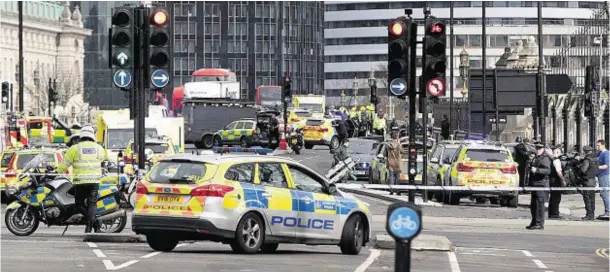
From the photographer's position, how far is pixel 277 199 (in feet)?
70.4

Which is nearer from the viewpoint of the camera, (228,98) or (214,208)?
(214,208)

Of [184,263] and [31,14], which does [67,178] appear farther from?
[31,14]

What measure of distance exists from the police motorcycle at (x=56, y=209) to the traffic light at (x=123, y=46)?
6.14ft

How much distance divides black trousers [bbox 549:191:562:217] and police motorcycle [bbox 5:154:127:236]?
11514mm

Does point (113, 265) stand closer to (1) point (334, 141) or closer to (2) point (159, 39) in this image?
(2) point (159, 39)

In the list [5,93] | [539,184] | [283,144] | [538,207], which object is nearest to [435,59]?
[539,184]

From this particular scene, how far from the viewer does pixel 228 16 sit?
187 meters

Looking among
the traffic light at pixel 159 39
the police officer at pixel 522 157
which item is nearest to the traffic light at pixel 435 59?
the traffic light at pixel 159 39

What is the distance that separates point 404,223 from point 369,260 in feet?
33.3

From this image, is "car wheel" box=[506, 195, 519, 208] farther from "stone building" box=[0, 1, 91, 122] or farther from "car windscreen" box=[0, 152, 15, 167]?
"stone building" box=[0, 1, 91, 122]

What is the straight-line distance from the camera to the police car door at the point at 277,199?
21312 mm

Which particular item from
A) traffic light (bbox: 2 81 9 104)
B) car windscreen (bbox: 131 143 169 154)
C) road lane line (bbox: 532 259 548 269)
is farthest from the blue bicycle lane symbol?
traffic light (bbox: 2 81 9 104)

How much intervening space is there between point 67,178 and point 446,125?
32068 millimetres

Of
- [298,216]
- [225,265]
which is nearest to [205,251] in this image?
[298,216]
